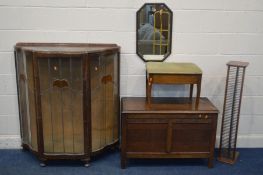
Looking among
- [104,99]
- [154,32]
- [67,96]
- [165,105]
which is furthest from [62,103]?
[154,32]

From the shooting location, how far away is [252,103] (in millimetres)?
3521

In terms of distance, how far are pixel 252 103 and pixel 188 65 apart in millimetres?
928

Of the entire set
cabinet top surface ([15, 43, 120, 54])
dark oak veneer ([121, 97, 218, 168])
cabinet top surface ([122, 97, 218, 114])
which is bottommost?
dark oak veneer ([121, 97, 218, 168])

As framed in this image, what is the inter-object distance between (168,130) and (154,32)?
0.98 metres

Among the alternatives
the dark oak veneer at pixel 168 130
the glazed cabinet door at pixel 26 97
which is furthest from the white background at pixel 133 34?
the dark oak veneer at pixel 168 130

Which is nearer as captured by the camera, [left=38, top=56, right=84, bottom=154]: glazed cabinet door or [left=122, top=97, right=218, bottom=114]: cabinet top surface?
[left=38, top=56, right=84, bottom=154]: glazed cabinet door

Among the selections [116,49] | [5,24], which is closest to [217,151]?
[116,49]

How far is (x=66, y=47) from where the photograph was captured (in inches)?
123

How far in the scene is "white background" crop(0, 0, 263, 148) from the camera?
317 centimetres

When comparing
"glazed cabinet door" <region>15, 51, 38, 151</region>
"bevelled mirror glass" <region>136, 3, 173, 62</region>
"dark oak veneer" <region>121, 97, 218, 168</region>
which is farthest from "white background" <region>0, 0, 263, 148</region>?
"dark oak veneer" <region>121, 97, 218, 168</region>

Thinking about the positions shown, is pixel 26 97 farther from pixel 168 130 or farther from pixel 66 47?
pixel 168 130

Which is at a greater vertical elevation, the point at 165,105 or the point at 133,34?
the point at 133,34

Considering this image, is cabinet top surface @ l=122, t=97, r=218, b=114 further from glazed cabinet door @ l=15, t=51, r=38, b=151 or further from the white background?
glazed cabinet door @ l=15, t=51, r=38, b=151

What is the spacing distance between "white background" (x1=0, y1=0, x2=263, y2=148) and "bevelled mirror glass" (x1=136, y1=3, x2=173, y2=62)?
0.06 m
